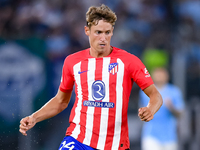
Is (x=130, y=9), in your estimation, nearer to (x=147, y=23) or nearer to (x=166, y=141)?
(x=147, y=23)

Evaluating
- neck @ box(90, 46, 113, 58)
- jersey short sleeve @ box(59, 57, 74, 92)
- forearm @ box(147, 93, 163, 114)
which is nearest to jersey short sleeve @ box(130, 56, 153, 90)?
→ forearm @ box(147, 93, 163, 114)

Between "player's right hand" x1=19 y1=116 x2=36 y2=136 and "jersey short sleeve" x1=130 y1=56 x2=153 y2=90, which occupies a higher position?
"jersey short sleeve" x1=130 y1=56 x2=153 y2=90

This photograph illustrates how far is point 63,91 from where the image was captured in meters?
3.89

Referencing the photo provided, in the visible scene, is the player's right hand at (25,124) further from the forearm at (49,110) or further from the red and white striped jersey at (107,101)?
the red and white striped jersey at (107,101)

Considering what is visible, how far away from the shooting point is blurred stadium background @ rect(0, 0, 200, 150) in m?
6.50

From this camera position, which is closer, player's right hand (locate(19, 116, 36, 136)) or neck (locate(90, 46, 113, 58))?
player's right hand (locate(19, 116, 36, 136))

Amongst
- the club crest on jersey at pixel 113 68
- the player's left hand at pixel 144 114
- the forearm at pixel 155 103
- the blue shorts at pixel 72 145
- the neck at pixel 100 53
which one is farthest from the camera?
the neck at pixel 100 53

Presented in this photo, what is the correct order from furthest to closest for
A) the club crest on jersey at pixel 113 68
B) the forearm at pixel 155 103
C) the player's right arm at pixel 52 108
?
1. the player's right arm at pixel 52 108
2. the club crest on jersey at pixel 113 68
3. the forearm at pixel 155 103

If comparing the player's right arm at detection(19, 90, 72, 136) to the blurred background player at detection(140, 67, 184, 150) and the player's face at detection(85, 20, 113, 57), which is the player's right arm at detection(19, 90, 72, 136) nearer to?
the player's face at detection(85, 20, 113, 57)

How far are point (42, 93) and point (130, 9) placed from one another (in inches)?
154

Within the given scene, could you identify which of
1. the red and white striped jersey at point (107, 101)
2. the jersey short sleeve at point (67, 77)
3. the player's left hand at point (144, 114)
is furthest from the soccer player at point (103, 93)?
the player's left hand at point (144, 114)

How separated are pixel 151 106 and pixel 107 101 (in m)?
0.47

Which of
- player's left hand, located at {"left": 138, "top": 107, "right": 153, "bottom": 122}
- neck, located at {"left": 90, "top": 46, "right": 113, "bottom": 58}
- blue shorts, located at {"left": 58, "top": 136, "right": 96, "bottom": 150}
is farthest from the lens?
neck, located at {"left": 90, "top": 46, "right": 113, "bottom": 58}

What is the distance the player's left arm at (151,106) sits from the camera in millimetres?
2973
